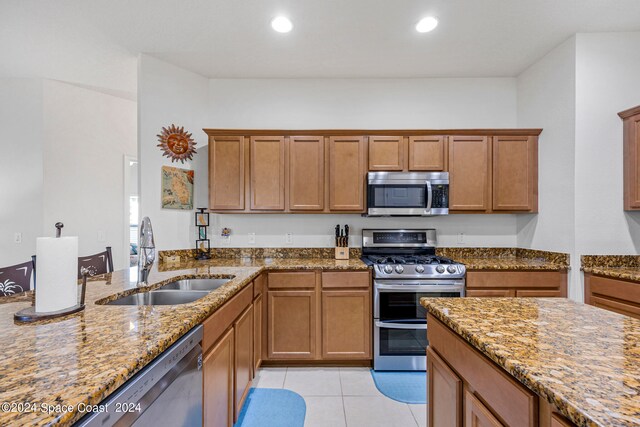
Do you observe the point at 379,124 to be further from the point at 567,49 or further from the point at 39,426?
the point at 39,426

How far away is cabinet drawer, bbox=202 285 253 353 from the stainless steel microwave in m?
1.53

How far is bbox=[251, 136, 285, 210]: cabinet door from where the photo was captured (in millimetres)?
3051

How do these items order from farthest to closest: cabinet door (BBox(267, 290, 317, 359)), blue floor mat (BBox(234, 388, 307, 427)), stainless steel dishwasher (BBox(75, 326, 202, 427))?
cabinet door (BBox(267, 290, 317, 359))
blue floor mat (BBox(234, 388, 307, 427))
stainless steel dishwasher (BBox(75, 326, 202, 427))

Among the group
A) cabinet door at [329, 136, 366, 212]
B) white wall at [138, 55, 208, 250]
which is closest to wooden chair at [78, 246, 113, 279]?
white wall at [138, 55, 208, 250]

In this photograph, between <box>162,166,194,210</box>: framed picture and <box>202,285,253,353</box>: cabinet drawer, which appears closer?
<box>202,285,253,353</box>: cabinet drawer

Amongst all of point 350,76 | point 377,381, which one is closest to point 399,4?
point 350,76

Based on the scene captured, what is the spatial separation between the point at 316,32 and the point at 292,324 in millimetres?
2607

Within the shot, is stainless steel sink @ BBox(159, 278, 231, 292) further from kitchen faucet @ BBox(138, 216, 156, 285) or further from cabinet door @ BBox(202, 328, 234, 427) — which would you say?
cabinet door @ BBox(202, 328, 234, 427)

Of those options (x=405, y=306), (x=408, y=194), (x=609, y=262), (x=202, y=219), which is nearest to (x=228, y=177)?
(x=202, y=219)

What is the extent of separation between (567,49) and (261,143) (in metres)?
2.99

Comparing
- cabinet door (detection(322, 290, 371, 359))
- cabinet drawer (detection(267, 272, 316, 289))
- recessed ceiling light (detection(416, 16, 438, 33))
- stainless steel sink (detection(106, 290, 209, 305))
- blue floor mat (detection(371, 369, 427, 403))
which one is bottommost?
blue floor mat (detection(371, 369, 427, 403))

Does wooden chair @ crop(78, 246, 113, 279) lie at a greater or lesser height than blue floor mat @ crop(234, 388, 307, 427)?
greater

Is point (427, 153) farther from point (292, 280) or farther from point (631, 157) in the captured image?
point (292, 280)

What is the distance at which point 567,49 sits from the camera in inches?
108
